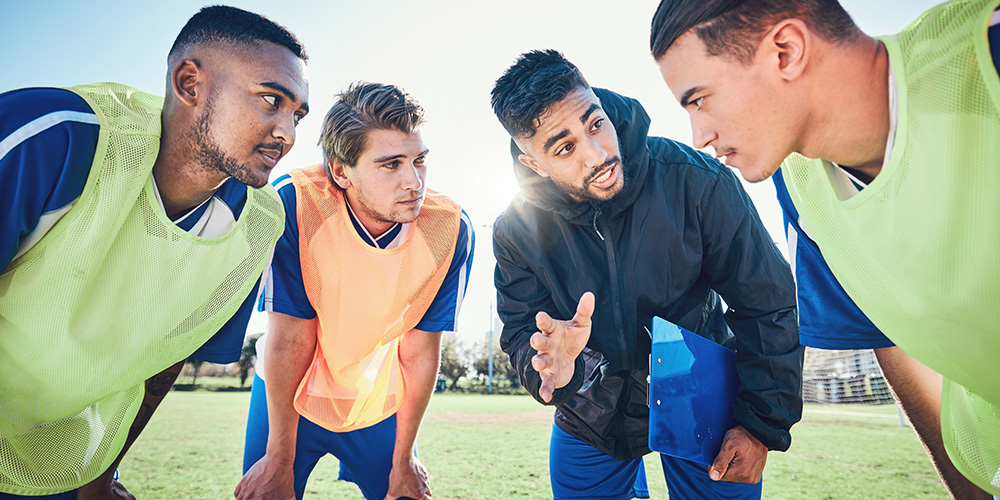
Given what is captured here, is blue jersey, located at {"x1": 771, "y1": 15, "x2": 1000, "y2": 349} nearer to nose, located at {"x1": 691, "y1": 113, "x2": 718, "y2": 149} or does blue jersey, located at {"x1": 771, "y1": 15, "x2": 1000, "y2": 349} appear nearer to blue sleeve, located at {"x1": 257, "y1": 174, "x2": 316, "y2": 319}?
nose, located at {"x1": 691, "y1": 113, "x2": 718, "y2": 149}

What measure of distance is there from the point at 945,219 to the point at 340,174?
10.4ft

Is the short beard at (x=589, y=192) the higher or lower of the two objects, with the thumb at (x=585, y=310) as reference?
higher

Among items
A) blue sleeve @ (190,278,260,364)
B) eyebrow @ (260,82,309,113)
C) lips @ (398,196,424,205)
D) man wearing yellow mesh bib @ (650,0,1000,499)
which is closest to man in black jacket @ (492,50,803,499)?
man wearing yellow mesh bib @ (650,0,1000,499)

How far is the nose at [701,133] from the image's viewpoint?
6.51 ft

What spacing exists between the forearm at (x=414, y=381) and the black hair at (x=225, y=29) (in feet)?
6.17

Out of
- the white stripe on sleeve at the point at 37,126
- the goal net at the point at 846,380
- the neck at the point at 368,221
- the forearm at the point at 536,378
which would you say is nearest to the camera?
the white stripe on sleeve at the point at 37,126

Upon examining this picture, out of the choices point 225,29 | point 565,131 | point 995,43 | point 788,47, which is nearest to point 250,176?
point 225,29

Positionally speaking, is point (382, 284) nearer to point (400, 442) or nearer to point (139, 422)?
point (400, 442)

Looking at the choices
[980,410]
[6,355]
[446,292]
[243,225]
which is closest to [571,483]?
[446,292]

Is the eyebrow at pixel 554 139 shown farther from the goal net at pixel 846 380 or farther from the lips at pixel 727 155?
the goal net at pixel 846 380

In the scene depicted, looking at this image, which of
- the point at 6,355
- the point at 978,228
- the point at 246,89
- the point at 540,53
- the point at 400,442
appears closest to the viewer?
the point at 978,228

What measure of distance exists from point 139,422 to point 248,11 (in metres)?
2.11

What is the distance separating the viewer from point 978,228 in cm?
143

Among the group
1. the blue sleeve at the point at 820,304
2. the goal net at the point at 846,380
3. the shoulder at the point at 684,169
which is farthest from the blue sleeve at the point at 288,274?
the goal net at the point at 846,380
